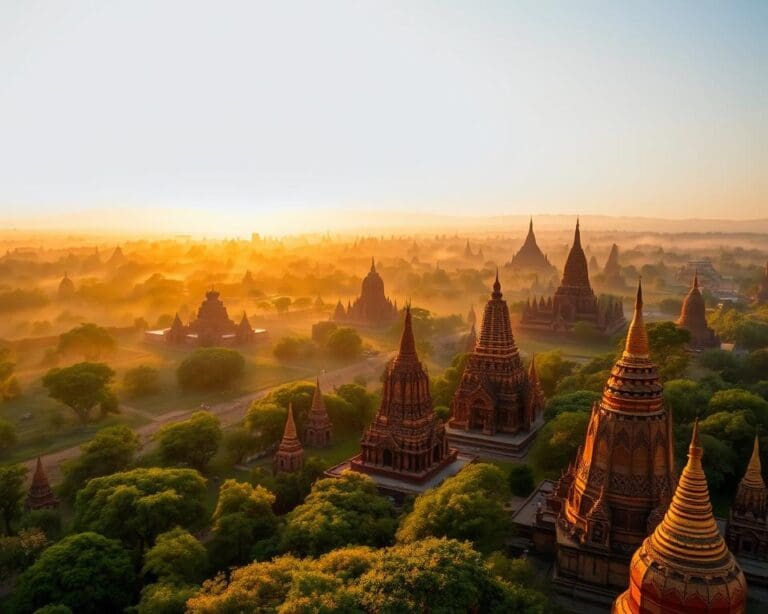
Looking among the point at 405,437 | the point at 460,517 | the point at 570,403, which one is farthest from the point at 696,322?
the point at 460,517

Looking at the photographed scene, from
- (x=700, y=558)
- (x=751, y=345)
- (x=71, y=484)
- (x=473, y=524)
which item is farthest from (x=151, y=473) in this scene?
(x=751, y=345)

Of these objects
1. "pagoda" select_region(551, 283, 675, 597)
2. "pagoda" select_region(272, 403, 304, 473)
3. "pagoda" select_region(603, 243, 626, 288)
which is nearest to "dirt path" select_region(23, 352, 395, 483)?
"pagoda" select_region(272, 403, 304, 473)

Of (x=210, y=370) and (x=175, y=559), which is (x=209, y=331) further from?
(x=175, y=559)

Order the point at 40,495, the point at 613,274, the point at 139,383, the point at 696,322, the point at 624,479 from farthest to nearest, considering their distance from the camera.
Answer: the point at 613,274
the point at 696,322
the point at 139,383
the point at 40,495
the point at 624,479

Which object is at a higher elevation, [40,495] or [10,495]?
[10,495]

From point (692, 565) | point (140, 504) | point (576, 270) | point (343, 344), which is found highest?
point (576, 270)

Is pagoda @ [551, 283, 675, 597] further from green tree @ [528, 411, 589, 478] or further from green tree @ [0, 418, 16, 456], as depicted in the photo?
green tree @ [0, 418, 16, 456]
